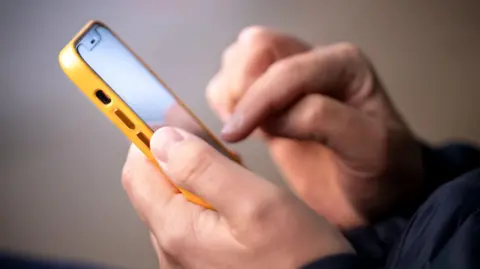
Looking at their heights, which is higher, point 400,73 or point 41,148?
point 41,148

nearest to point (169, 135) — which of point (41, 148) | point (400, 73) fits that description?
point (41, 148)

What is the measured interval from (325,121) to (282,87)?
0.05 meters

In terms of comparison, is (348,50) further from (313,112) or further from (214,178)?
(214,178)

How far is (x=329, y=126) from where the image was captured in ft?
1.78

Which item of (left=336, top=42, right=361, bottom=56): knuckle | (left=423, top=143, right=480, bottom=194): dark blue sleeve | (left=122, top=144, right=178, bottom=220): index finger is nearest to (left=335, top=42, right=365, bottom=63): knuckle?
(left=336, top=42, right=361, bottom=56): knuckle

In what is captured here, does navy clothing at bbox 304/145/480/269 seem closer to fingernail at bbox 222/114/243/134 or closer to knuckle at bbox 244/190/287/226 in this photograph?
knuckle at bbox 244/190/287/226

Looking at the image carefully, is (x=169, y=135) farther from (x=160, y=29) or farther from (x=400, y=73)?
(x=400, y=73)

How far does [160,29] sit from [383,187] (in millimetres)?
436

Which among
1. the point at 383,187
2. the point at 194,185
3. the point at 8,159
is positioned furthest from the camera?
the point at 8,159

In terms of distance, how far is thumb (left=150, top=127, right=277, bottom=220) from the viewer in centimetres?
38

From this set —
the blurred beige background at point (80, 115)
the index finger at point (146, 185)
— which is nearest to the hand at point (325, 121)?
the index finger at point (146, 185)

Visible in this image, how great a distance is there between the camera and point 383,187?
584 millimetres

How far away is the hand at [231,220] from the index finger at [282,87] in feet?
0.42

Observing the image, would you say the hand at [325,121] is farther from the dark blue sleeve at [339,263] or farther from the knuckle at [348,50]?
the dark blue sleeve at [339,263]
